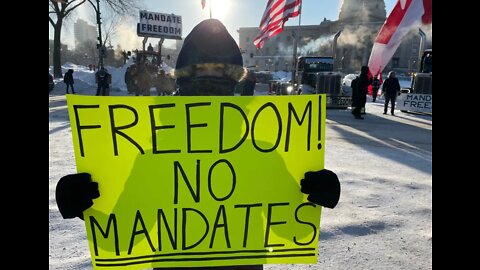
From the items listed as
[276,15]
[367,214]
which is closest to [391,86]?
[276,15]

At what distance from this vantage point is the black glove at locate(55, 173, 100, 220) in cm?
122

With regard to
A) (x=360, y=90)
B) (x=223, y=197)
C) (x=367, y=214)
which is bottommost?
(x=367, y=214)

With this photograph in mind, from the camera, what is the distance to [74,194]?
123 cm

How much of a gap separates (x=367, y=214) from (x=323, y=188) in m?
2.20

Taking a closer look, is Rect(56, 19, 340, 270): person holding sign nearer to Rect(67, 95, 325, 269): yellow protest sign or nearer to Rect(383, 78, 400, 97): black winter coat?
Rect(67, 95, 325, 269): yellow protest sign

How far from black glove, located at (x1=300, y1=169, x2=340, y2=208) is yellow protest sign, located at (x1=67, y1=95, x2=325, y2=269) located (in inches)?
3.0

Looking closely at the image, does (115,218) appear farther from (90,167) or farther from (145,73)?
(145,73)

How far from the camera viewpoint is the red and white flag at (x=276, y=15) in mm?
9945

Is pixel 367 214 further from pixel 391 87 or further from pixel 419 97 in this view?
pixel 419 97
